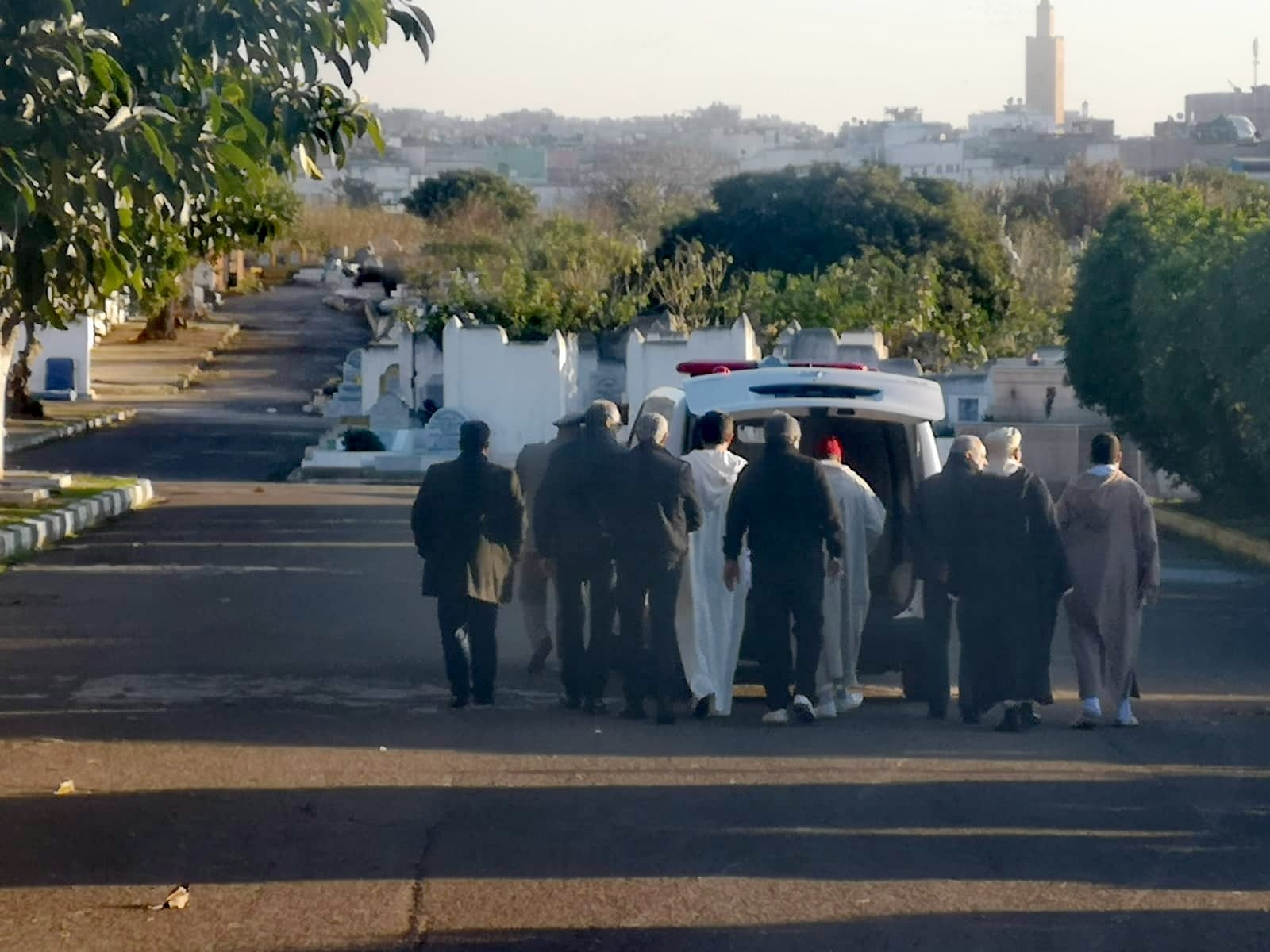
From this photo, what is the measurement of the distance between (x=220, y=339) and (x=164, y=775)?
6090cm

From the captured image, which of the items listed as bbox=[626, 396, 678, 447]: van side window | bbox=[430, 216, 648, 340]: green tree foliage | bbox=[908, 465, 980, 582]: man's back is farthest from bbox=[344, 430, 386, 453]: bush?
bbox=[908, 465, 980, 582]: man's back

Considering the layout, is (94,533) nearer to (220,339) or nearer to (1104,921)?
(1104,921)

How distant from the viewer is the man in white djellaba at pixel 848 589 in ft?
33.5

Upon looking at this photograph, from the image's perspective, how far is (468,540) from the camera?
1029cm

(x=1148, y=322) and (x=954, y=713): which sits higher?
(x=1148, y=322)

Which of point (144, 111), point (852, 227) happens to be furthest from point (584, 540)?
point (852, 227)

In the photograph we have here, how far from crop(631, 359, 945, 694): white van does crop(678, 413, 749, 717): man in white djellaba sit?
199mm

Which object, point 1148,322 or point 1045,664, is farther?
point 1148,322

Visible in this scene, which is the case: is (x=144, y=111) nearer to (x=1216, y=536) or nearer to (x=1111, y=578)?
(x=1111, y=578)

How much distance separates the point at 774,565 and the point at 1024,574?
132 centimetres

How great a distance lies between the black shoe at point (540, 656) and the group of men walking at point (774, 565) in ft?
4.28

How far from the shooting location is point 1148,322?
22766 millimetres

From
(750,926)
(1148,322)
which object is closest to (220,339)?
(1148,322)

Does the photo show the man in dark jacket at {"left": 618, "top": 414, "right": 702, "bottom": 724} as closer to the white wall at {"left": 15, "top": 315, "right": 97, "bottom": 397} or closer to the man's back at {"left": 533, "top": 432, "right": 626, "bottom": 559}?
the man's back at {"left": 533, "top": 432, "right": 626, "bottom": 559}
